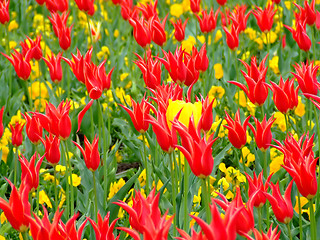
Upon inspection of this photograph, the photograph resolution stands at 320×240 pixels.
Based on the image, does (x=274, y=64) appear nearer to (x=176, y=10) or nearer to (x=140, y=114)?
(x=176, y=10)

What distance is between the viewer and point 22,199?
1.39 meters

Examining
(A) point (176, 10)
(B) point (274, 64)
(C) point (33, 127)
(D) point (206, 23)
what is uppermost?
(D) point (206, 23)

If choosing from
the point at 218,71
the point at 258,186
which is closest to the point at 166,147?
the point at 258,186

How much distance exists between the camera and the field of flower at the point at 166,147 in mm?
1396

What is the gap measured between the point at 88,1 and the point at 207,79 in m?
0.93

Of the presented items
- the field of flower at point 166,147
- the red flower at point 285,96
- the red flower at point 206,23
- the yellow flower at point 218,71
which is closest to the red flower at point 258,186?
the field of flower at point 166,147

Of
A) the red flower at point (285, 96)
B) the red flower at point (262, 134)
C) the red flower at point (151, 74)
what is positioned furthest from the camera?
the red flower at point (151, 74)

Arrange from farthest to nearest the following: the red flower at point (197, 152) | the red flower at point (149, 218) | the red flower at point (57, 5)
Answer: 1. the red flower at point (57, 5)
2. the red flower at point (197, 152)
3. the red flower at point (149, 218)

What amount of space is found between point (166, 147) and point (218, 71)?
243 centimetres

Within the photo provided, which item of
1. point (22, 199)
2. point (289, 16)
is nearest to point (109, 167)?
point (22, 199)

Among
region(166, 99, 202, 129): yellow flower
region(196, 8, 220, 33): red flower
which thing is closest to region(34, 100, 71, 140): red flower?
region(166, 99, 202, 129): yellow flower

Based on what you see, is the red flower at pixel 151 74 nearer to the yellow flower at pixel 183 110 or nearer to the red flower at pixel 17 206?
the yellow flower at pixel 183 110

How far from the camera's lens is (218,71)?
4.06m

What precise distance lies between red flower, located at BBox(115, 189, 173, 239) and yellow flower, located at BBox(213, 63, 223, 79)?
8.85 ft
